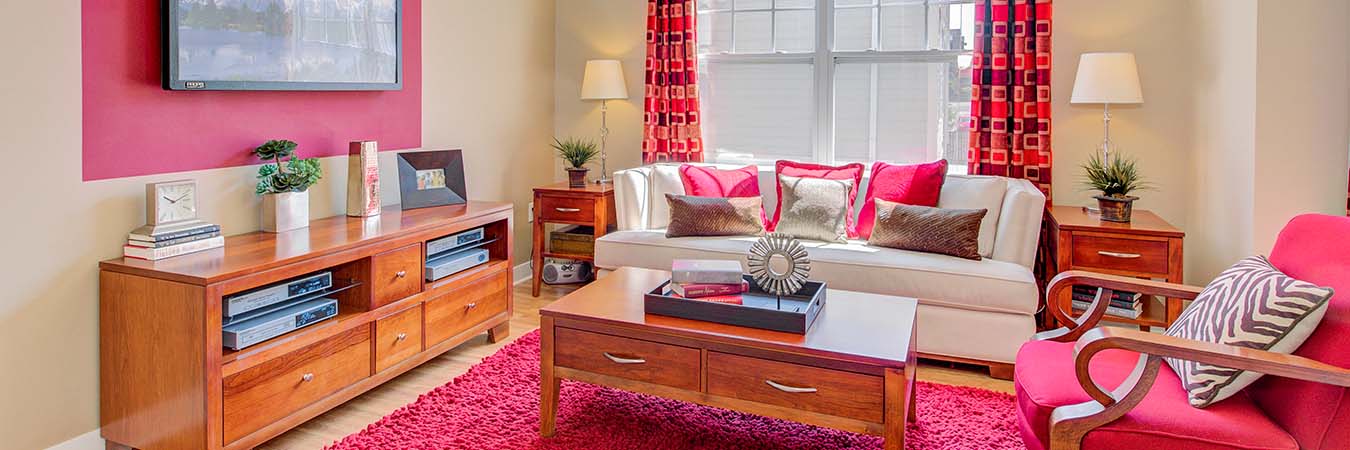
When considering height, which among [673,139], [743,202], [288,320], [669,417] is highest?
[673,139]

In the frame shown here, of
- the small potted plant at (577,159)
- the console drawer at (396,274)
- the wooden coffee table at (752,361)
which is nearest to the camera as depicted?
the wooden coffee table at (752,361)

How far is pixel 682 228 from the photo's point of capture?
388cm

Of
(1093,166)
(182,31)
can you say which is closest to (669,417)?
(182,31)

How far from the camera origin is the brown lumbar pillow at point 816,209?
3760 millimetres

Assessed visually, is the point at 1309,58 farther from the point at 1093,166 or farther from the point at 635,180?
the point at 635,180

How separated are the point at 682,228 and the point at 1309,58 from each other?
2494 mm

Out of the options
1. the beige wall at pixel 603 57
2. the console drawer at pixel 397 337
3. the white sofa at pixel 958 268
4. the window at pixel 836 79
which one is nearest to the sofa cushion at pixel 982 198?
the white sofa at pixel 958 268

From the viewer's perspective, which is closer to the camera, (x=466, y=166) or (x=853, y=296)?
(x=853, y=296)

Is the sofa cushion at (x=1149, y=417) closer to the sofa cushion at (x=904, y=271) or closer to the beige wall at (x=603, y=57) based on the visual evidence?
the sofa cushion at (x=904, y=271)

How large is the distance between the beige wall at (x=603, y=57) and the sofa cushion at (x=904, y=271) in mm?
1314

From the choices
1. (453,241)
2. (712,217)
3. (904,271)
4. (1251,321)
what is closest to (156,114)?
(453,241)

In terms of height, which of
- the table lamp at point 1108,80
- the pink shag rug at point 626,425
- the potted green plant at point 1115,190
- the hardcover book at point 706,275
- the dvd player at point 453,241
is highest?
the table lamp at point 1108,80

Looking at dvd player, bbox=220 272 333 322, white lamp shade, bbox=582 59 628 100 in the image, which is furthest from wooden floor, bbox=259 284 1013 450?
white lamp shade, bbox=582 59 628 100

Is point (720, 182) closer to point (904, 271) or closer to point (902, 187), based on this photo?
point (902, 187)
